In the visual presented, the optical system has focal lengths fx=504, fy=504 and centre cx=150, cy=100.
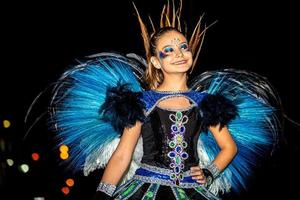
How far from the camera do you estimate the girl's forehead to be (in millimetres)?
2945

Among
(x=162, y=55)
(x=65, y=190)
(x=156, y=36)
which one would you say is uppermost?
(x=156, y=36)

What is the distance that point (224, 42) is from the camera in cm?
525

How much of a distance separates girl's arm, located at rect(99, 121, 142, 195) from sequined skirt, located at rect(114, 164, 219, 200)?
0.26 ft

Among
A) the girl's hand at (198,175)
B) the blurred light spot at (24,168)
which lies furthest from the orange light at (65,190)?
the girl's hand at (198,175)

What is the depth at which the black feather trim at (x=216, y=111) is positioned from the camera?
2826 millimetres

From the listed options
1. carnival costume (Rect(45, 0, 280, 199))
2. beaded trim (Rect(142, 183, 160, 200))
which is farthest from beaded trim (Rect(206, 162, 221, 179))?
beaded trim (Rect(142, 183, 160, 200))

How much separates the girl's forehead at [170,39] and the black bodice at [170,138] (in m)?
0.40

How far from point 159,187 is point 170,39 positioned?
0.87m

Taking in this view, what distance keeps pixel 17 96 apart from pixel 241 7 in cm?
255

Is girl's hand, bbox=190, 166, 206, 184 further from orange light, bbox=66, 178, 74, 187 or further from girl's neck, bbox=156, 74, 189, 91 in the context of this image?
orange light, bbox=66, 178, 74, 187

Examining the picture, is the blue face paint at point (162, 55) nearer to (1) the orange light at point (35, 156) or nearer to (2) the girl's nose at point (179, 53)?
(2) the girl's nose at point (179, 53)

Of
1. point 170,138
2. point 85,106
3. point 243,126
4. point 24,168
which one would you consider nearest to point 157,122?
point 170,138

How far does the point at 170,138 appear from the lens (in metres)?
2.79

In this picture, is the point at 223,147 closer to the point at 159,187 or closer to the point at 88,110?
the point at 159,187
